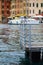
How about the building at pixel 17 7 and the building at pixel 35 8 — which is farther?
the building at pixel 17 7

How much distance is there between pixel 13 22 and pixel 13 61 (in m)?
80.7

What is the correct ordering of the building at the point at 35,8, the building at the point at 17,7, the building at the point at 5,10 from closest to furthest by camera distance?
the building at the point at 35,8 → the building at the point at 17,7 → the building at the point at 5,10

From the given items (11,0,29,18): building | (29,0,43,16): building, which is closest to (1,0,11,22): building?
(11,0,29,18): building

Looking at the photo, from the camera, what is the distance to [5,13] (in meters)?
138

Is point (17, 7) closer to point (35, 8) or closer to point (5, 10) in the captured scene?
point (5, 10)

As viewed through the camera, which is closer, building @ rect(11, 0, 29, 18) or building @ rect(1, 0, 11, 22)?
building @ rect(11, 0, 29, 18)

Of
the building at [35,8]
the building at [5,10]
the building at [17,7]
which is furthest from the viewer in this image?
the building at [5,10]

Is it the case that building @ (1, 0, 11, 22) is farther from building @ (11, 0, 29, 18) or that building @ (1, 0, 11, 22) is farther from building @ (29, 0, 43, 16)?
building @ (29, 0, 43, 16)

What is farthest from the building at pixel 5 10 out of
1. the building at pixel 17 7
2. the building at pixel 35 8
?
the building at pixel 35 8

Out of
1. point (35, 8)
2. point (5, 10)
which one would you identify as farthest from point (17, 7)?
point (35, 8)

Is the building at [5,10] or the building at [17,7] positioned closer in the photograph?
the building at [17,7]

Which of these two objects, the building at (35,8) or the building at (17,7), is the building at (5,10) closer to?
the building at (17,7)

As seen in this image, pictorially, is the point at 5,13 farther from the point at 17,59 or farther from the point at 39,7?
the point at 17,59

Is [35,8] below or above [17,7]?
below
